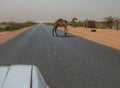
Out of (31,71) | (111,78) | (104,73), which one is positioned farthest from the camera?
(104,73)

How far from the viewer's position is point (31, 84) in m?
2.17

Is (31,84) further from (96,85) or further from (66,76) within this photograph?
(66,76)

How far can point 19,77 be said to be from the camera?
228 cm

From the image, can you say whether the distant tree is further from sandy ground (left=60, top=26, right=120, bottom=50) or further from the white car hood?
the white car hood

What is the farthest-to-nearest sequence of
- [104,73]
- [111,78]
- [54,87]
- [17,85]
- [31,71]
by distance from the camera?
[104,73] → [111,78] → [54,87] → [31,71] → [17,85]

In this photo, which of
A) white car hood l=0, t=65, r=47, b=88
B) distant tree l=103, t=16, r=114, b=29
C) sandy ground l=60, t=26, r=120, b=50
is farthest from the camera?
distant tree l=103, t=16, r=114, b=29

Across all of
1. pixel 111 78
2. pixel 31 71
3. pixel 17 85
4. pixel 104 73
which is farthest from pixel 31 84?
pixel 104 73

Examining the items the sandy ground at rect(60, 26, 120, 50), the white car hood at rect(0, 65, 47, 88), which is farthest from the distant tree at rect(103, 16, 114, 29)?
the white car hood at rect(0, 65, 47, 88)

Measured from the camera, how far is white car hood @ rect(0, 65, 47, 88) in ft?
7.02

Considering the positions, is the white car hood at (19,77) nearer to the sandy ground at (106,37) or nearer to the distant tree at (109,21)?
the sandy ground at (106,37)

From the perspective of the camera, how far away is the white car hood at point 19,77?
2141mm

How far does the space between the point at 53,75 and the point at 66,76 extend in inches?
18.7

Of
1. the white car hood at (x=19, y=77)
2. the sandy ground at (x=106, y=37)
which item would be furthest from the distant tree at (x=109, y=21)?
the white car hood at (x=19, y=77)

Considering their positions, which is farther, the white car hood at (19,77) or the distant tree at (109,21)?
the distant tree at (109,21)
